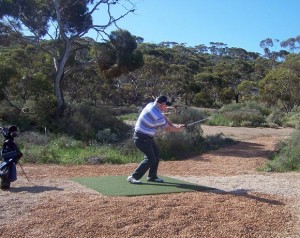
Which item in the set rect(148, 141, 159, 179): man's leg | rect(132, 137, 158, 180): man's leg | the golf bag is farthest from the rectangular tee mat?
the golf bag

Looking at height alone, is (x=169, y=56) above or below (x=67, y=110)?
above

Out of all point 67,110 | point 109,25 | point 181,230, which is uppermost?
point 109,25

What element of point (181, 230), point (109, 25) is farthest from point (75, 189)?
point (109, 25)

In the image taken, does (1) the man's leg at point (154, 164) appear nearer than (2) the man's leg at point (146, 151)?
No

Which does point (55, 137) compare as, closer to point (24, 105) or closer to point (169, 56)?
point (24, 105)

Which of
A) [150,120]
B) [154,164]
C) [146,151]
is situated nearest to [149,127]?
[150,120]

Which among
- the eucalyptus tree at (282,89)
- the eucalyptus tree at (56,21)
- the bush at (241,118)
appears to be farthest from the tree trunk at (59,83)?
the eucalyptus tree at (282,89)

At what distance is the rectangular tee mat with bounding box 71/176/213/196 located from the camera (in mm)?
7787

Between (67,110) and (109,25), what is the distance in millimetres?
4359

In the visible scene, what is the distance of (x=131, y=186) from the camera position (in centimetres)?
832

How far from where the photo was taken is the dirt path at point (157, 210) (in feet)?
18.9

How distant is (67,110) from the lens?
66.8 feet

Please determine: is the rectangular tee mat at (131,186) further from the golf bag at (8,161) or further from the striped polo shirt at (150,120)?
the golf bag at (8,161)

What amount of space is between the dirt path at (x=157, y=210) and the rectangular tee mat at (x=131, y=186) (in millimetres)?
269
